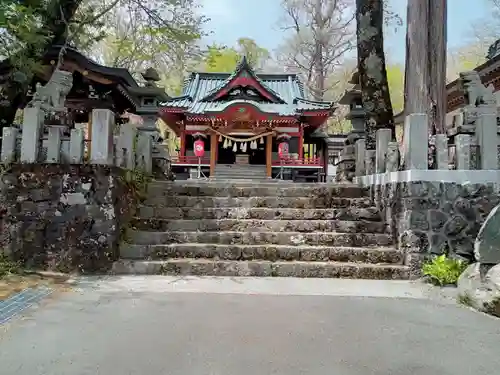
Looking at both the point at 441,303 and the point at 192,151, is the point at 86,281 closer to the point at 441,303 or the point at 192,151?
the point at 441,303

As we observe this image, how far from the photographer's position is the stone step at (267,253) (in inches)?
221

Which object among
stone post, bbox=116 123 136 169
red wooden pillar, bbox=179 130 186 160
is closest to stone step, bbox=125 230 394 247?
Result: stone post, bbox=116 123 136 169

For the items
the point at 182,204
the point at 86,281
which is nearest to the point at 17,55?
the point at 182,204

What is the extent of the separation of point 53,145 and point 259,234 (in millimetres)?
3052

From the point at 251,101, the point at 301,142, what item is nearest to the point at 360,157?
the point at 251,101

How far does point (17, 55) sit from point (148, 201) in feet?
10.6

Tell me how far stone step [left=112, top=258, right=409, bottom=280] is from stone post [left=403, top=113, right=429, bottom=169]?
1430 millimetres

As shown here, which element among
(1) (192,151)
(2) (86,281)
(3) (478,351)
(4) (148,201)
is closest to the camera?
(3) (478,351)

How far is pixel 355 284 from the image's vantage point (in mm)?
5016

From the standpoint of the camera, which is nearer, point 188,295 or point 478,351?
point 478,351

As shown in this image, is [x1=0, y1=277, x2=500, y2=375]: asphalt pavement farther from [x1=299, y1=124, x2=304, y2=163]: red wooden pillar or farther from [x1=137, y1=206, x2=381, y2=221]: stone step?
[x1=299, y1=124, x2=304, y2=163]: red wooden pillar

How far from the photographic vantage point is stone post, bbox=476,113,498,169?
551cm

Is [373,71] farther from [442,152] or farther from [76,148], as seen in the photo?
[76,148]

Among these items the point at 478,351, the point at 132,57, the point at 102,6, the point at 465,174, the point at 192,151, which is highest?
the point at 132,57
